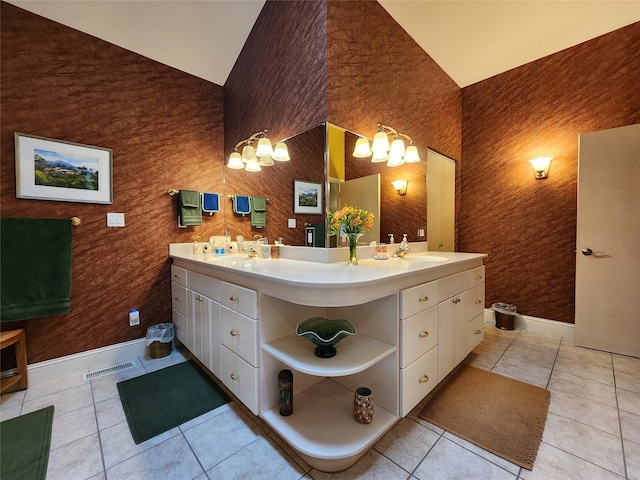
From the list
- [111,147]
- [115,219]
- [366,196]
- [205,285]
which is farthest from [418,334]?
[111,147]

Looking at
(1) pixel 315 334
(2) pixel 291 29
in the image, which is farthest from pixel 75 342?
(2) pixel 291 29

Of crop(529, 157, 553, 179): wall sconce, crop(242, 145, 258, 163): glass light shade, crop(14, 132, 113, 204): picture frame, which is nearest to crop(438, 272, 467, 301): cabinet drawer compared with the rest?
crop(529, 157, 553, 179): wall sconce

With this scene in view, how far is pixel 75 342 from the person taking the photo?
2.10 m

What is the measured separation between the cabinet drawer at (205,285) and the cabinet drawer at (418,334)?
45.6 inches

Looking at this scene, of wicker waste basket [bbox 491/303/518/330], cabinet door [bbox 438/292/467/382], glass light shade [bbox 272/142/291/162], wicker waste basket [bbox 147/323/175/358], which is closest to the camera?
cabinet door [bbox 438/292/467/382]

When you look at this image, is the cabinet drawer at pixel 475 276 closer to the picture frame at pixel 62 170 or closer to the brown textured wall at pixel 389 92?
the brown textured wall at pixel 389 92

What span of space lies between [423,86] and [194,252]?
292 cm

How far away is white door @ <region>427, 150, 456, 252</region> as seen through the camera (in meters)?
2.97

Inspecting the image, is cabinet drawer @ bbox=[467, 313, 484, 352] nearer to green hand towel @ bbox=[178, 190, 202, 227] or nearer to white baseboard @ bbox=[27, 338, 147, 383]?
green hand towel @ bbox=[178, 190, 202, 227]

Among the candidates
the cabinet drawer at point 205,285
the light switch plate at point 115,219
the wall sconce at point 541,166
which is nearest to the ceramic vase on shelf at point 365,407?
the cabinet drawer at point 205,285

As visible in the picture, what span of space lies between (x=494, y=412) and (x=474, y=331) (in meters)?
0.65

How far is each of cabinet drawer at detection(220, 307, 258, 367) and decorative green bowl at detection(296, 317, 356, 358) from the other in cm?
25

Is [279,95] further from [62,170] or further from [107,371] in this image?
[107,371]

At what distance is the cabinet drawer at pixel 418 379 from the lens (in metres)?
1.38
